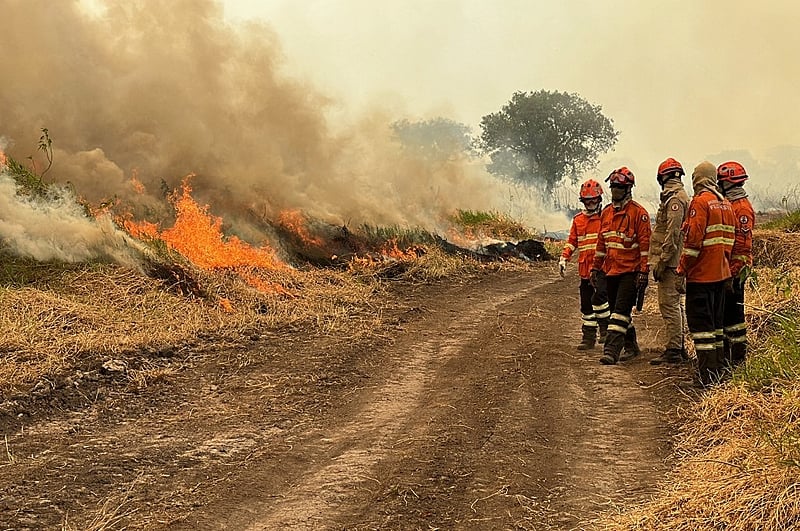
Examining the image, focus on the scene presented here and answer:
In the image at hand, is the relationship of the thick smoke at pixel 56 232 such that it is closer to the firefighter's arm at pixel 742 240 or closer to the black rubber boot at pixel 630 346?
the black rubber boot at pixel 630 346

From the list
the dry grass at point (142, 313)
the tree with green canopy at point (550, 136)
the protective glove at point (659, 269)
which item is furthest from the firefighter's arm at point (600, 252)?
the tree with green canopy at point (550, 136)

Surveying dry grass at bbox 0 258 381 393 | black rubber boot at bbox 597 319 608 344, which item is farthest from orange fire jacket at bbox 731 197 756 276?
dry grass at bbox 0 258 381 393

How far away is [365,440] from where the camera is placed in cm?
582

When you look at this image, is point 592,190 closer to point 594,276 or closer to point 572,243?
point 572,243

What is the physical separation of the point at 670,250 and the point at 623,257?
0.72 meters

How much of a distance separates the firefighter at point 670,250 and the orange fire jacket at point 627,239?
0.70 feet

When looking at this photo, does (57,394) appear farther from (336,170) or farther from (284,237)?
(336,170)

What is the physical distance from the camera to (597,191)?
887 cm

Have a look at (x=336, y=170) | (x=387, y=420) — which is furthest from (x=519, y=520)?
(x=336, y=170)

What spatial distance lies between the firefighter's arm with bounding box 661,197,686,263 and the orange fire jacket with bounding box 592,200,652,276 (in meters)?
0.48

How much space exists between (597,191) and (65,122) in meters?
9.75

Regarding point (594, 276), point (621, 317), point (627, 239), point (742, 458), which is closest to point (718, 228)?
point (627, 239)

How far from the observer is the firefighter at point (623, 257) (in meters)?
8.06

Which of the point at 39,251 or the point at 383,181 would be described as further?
the point at 383,181
